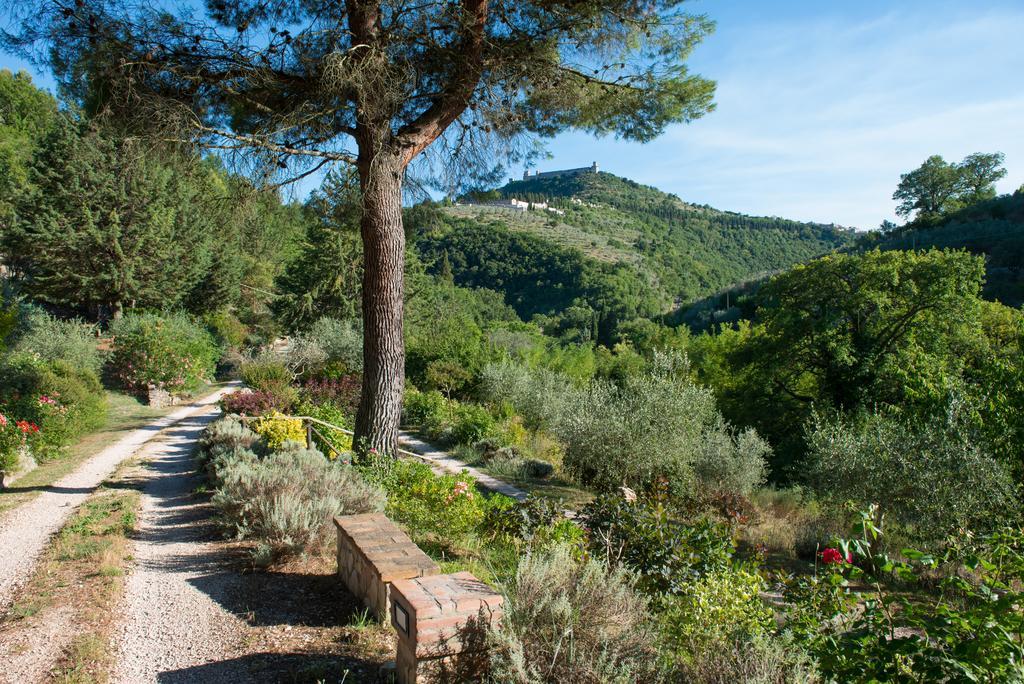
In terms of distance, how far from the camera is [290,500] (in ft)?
14.8

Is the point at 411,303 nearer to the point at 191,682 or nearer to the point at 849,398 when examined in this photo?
the point at 849,398

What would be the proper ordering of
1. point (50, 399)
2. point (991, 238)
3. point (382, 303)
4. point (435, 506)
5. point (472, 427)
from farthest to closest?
point (991, 238), point (472, 427), point (50, 399), point (382, 303), point (435, 506)

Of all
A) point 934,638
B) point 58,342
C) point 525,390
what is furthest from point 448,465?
point 58,342

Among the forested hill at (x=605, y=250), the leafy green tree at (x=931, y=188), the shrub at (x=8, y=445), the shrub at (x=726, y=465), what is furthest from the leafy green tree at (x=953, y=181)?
the shrub at (x=8, y=445)

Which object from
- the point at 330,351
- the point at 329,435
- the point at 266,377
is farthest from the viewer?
the point at 330,351

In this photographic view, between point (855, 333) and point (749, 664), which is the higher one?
point (855, 333)

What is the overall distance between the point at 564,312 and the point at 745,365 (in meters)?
42.6

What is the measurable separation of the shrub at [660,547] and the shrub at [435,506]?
1177mm

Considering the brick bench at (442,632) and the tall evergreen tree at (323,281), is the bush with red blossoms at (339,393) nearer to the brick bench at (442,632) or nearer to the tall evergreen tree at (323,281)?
the tall evergreen tree at (323,281)

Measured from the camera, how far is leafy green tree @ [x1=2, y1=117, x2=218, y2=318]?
64.4 ft

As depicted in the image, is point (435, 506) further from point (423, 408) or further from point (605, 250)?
point (605, 250)

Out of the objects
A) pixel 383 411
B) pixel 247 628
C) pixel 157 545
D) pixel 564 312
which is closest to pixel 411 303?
pixel 383 411

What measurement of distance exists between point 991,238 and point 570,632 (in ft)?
146

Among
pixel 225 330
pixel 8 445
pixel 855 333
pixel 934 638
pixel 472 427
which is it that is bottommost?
pixel 472 427
